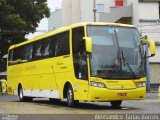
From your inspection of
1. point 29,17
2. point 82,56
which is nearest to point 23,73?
point 82,56

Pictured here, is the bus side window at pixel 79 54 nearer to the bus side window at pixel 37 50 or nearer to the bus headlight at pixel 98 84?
the bus headlight at pixel 98 84

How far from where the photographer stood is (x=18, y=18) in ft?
141

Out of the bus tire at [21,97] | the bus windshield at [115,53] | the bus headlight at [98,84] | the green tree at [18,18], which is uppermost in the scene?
the green tree at [18,18]

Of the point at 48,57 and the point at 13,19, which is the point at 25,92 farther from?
the point at 13,19

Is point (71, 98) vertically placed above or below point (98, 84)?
below

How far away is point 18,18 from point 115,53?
25.7 m

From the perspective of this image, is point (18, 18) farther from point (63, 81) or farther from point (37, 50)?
point (63, 81)

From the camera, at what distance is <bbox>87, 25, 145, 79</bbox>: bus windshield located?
60.1ft

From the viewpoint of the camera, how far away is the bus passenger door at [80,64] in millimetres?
18734

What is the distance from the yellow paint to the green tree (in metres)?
14.3

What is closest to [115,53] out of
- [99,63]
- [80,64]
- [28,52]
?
[99,63]

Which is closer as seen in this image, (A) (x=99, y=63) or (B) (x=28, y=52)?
(A) (x=99, y=63)

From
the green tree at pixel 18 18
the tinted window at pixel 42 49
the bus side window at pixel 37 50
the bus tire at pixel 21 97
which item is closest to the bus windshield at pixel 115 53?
the tinted window at pixel 42 49

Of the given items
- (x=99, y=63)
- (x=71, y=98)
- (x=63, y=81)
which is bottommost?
(x=71, y=98)
